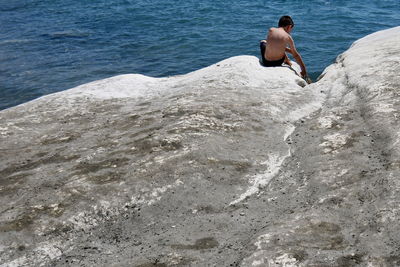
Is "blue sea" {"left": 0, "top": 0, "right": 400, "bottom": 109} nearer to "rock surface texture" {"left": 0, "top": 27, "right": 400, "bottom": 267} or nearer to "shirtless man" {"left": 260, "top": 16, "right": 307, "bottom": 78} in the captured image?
"shirtless man" {"left": 260, "top": 16, "right": 307, "bottom": 78}

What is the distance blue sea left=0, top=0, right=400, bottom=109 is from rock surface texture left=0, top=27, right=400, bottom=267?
12450 mm

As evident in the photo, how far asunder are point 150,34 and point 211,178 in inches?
937

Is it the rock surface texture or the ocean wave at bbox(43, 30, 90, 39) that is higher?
the rock surface texture

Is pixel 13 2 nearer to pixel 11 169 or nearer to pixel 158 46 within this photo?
pixel 158 46

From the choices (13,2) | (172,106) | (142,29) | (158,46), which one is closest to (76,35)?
(142,29)

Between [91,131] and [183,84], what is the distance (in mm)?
3790

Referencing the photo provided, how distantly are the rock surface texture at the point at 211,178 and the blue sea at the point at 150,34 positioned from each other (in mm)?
12450

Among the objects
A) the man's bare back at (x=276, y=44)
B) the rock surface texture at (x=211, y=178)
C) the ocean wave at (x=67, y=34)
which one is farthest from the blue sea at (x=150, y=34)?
the rock surface texture at (x=211, y=178)

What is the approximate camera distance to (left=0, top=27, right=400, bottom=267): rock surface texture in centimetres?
762

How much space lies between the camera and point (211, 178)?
9.40m

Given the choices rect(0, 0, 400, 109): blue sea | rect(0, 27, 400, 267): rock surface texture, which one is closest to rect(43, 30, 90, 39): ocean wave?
rect(0, 0, 400, 109): blue sea

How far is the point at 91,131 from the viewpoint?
467 inches

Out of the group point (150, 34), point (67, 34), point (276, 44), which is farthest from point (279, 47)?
point (67, 34)

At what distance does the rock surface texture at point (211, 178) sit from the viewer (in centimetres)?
762
